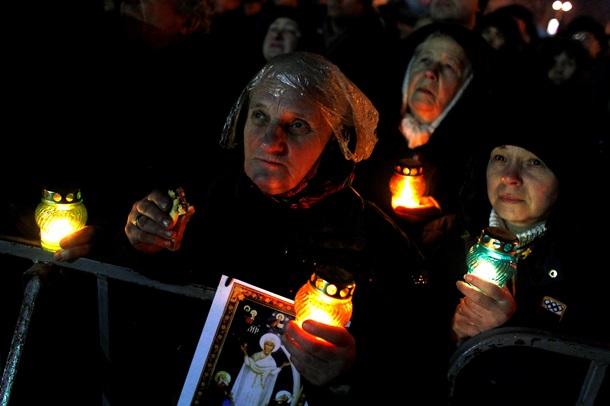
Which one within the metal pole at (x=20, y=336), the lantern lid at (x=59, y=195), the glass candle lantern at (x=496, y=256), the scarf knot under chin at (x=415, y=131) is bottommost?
the metal pole at (x=20, y=336)

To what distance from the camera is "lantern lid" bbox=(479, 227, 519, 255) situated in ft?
5.92

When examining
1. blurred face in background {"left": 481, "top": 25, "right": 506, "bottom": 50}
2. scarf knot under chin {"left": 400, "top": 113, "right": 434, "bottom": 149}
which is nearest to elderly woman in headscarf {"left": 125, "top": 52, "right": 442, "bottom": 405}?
scarf knot under chin {"left": 400, "top": 113, "right": 434, "bottom": 149}

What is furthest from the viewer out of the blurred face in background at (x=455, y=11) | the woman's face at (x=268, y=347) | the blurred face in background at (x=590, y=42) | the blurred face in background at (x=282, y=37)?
the blurred face in background at (x=590, y=42)

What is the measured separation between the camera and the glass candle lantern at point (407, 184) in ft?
9.96

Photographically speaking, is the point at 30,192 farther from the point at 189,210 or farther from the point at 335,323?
the point at 335,323

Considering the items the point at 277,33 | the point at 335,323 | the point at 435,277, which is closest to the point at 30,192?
the point at 335,323

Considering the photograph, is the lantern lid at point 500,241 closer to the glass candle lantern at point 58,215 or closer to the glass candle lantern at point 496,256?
the glass candle lantern at point 496,256

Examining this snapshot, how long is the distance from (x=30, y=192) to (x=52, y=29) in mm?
1026

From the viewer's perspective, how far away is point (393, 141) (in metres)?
3.86

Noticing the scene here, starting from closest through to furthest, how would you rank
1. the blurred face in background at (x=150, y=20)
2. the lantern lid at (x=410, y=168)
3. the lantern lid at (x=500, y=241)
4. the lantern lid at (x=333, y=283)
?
the lantern lid at (x=333, y=283) → the lantern lid at (x=500, y=241) → the lantern lid at (x=410, y=168) → the blurred face in background at (x=150, y=20)

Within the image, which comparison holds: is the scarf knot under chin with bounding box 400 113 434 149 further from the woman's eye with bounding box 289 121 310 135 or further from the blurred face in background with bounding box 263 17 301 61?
the blurred face in background with bounding box 263 17 301 61

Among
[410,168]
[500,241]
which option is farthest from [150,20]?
[500,241]

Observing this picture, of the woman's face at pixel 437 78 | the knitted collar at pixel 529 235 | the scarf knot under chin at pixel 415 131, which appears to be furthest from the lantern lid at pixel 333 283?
the woman's face at pixel 437 78

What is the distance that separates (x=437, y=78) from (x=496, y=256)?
2283mm
